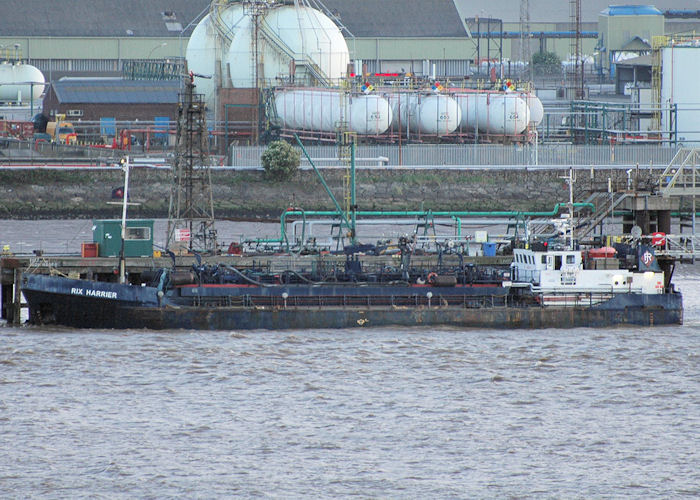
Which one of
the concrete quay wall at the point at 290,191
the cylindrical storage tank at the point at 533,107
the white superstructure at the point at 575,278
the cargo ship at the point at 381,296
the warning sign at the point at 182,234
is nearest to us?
the cargo ship at the point at 381,296

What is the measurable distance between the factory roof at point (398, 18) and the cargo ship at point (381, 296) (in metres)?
83.6

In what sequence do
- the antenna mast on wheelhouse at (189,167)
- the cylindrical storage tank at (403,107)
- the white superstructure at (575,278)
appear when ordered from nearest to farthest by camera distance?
the white superstructure at (575,278)
the antenna mast on wheelhouse at (189,167)
the cylindrical storage tank at (403,107)

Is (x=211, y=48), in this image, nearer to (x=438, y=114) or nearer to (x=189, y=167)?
(x=438, y=114)

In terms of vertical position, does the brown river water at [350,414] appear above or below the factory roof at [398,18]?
below

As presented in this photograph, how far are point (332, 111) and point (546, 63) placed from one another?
213ft

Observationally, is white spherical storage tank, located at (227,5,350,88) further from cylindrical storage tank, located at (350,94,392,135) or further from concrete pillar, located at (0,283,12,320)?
concrete pillar, located at (0,283,12,320)

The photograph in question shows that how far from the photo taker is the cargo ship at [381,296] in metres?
54.4

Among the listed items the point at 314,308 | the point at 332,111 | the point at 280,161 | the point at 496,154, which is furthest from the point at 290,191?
the point at 314,308

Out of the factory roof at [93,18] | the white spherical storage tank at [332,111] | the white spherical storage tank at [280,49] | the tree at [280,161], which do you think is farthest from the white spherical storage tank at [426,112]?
the factory roof at [93,18]

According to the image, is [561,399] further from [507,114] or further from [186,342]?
[507,114]

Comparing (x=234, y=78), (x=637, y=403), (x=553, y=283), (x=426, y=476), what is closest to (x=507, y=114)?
(x=234, y=78)

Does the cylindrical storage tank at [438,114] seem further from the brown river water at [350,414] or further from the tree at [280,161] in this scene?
the brown river water at [350,414]

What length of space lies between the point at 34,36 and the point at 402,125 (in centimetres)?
4359

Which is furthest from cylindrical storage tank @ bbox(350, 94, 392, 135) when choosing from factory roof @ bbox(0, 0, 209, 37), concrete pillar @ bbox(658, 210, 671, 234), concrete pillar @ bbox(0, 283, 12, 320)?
concrete pillar @ bbox(0, 283, 12, 320)
